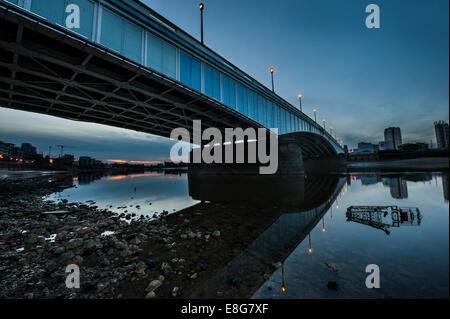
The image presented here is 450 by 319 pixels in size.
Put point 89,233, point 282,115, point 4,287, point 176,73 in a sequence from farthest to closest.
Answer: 1. point 282,115
2. point 176,73
3. point 89,233
4. point 4,287

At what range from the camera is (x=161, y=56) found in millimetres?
14977

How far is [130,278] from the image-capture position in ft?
11.8

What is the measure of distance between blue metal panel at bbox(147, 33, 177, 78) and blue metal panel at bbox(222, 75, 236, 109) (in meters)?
7.20

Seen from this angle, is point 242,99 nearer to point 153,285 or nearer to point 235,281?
point 235,281

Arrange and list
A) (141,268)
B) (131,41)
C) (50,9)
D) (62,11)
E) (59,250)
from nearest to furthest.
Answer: (141,268) → (59,250) → (50,9) → (62,11) → (131,41)

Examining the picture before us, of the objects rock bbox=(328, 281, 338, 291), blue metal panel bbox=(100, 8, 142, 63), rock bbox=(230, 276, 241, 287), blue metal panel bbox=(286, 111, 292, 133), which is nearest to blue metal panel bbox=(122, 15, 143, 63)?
blue metal panel bbox=(100, 8, 142, 63)

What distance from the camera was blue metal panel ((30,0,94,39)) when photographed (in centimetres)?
946

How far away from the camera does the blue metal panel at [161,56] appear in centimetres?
1435

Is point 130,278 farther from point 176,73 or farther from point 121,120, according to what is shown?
point 121,120

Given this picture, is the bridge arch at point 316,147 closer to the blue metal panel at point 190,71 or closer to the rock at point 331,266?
the blue metal panel at point 190,71

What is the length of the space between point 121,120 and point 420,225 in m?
33.8

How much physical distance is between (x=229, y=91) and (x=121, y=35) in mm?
12732

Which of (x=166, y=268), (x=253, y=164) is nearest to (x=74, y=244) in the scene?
(x=166, y=268)

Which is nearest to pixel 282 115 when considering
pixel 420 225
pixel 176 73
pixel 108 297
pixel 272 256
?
pixel 176 73
